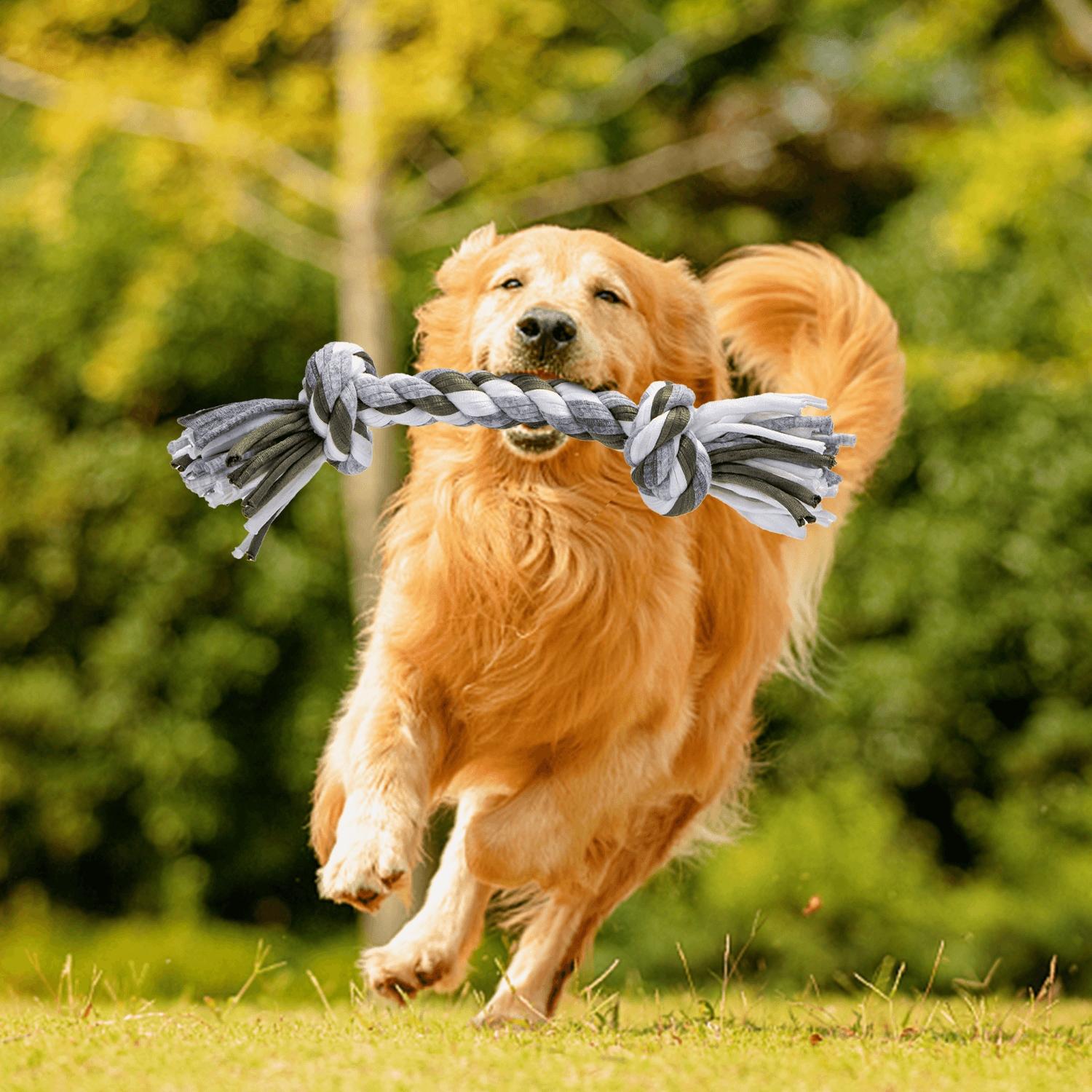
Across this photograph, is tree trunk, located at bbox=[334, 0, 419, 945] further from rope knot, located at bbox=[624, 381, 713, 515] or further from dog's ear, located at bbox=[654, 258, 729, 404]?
rope knot, located at bbox=[624, 381, 713, 515]

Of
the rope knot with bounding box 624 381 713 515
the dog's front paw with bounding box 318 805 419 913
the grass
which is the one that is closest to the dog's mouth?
the rope knot with bounding box 624 381 713 515

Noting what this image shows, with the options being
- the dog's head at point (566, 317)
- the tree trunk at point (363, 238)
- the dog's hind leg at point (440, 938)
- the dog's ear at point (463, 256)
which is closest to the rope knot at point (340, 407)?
the dog's head at point (566, 317)

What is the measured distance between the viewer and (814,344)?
4.36 m

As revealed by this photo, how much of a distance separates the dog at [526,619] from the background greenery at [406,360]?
4.59 m

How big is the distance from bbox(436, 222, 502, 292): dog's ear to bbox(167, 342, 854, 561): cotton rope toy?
0.53m

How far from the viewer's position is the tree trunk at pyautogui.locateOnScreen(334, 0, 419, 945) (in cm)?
724

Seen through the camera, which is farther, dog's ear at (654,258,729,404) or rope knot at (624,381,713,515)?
dog's ear at (654,258,729,404)

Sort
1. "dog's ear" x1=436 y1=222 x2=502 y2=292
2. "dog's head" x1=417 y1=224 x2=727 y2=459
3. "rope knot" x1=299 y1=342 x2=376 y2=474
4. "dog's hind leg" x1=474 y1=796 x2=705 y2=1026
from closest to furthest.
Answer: "rope knot" x1=299 y1=342 x2=376 y2=474, "dog's head" x1=417 y1=224 x2=727 y2=459, "dog's ear" x1=436 y1=222 x2=502 y2=292, "dog's hind leg" x1=474 y1=796 x2=705 y2=1026

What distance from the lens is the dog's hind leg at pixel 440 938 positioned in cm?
334

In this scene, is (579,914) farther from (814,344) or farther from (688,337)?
(814,344)

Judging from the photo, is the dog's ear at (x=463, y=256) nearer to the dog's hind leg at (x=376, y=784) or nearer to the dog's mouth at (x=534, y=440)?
the dog's mouth at (x=534, y=440)

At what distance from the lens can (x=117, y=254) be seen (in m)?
10.1

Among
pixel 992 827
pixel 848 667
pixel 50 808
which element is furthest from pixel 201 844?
pixel 992 827

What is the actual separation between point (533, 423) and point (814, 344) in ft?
5.60
